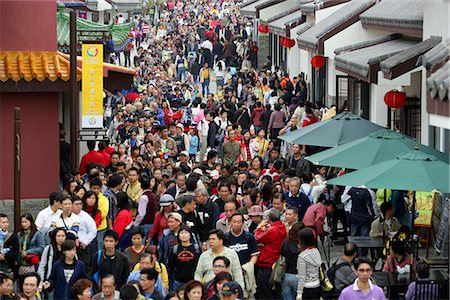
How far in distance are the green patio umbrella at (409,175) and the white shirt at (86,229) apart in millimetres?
3263

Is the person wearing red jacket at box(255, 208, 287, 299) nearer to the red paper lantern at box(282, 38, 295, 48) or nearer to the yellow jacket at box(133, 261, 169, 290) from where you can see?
the yellow jacket at box(133, 261, 169, 290)

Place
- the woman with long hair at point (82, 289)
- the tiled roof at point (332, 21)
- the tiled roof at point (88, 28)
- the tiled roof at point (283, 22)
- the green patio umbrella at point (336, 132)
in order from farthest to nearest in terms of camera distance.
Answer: the tiled roof at point (283, 22)
the tiled roof at point (88, 28)
the tiled roof at point (332, 21)
the green patio umbrella at point (336, 132)
the woman with long hair at point (82, 289)

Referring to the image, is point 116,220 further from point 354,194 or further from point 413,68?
point 413,68

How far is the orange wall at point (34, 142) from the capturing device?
2125 centimetres

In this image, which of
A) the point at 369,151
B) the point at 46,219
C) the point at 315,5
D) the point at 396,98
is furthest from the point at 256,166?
the point at 315,5

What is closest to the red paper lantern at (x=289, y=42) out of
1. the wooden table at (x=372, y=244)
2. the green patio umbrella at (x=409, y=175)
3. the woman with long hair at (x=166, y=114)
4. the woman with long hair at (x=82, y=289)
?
the woman with long hair at (x=166, y=114)

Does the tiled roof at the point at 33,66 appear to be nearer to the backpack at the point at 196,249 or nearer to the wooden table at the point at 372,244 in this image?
the wooden table at the point at 372,244

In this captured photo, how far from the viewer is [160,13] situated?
9362 centimetres

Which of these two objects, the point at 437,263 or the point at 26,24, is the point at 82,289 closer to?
the point at 437,263

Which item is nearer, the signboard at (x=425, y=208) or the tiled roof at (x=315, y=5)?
the signboard at (x=425, y=208)

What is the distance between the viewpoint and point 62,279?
1377 centimetres

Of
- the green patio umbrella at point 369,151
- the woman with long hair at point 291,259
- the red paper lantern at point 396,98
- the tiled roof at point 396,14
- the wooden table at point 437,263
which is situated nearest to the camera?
Result: the woman with long hair at point 291,259

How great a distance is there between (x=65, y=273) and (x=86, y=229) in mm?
2118

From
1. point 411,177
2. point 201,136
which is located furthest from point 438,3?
point 201,136
